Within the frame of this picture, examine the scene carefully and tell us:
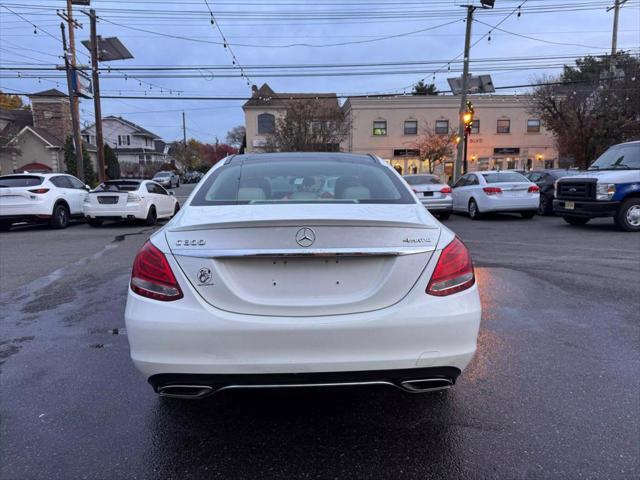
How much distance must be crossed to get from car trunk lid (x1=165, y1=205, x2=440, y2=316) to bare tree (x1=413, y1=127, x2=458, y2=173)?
38.7 meters

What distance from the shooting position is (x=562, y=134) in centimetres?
2920

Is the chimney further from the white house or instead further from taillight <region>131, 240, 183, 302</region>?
taillight <region>131, 240, 183, 302</region>

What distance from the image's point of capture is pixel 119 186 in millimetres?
13125

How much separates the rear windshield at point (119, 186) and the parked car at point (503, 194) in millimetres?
10000

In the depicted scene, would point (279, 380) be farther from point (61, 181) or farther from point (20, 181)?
point (61, 181)

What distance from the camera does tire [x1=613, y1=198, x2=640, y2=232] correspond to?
10.3 metres

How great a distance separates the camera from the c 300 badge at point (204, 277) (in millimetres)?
2230

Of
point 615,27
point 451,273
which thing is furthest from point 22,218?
point 615,27

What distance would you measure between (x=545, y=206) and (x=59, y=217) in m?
14.5

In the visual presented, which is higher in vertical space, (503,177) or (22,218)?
(503,177)

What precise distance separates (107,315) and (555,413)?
4.17 meters

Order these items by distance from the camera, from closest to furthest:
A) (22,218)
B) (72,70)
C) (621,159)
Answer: (621,159) → (22,218) → (72,70)

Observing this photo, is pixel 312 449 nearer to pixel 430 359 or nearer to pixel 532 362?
pixel 430 359

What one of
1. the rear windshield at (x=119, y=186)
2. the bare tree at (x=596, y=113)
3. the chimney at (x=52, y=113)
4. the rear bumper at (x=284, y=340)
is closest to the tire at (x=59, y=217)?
the rear windshield at (x=119, y=186)
